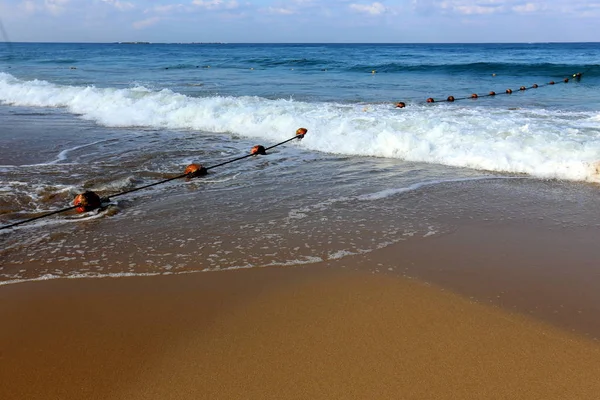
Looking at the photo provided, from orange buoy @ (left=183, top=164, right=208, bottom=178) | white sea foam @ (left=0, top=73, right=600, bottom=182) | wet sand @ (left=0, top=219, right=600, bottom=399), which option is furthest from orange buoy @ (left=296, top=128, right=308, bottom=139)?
wet sand @ (left=0, top=219, right=600, bottom=399)

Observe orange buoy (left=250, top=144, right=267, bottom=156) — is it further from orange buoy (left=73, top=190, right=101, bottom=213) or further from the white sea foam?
orange buoy (left=73, top=190, right=101, bottom=213)

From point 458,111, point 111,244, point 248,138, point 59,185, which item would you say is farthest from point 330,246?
point 458,111

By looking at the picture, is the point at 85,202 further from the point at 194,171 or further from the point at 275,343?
the point at 275,343

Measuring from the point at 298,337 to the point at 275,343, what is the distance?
14 centimetres

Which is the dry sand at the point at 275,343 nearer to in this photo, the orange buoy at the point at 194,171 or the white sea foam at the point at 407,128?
the orange buoy at the point at 194,171

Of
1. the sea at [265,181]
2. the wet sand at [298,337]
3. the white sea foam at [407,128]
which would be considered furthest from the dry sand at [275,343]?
Answer: the white sea foam at [407,128]

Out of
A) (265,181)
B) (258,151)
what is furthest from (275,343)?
(258,151)

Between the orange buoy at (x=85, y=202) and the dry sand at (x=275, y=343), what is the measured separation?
1504 mm

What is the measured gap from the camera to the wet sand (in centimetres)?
235

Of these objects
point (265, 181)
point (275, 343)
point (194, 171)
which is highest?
point (194, 171)

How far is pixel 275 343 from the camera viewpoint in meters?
2.67

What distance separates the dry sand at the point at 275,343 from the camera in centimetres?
234

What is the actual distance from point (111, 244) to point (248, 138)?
5409 mm

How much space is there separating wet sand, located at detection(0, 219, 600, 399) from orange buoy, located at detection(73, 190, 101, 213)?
1487mm
